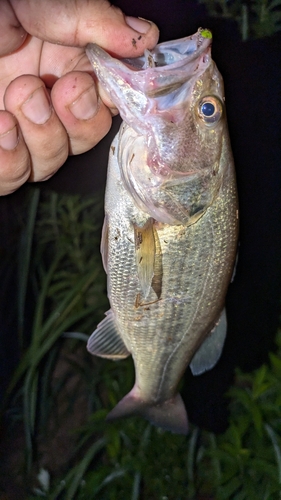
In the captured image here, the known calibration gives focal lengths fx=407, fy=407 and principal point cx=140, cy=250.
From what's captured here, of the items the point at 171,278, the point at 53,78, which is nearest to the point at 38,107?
the point at 53,78

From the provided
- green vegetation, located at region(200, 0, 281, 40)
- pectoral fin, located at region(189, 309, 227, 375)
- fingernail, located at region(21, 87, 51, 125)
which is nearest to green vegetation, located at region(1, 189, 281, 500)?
pectoral fin, located at region(189, 309, 227, 375)

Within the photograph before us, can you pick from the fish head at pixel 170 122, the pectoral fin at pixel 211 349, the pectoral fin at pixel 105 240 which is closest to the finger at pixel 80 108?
the fish head at pixel 170 122

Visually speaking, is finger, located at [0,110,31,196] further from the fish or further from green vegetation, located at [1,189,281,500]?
green vegetation, located at [1,189,281,500]

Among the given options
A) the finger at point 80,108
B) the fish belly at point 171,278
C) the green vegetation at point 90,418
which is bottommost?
the green vegetation at point 90,418

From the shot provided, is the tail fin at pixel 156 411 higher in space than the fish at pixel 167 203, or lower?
lower

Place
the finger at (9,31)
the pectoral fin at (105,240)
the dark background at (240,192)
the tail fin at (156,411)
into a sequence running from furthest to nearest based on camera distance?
A: the dark background at (240,192)
the tail fin at (156,411)
the pectoral fin at (105,240)
the finger at (9,31)

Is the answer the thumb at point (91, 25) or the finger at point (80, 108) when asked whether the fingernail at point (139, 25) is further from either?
the finger at point (80, 108)

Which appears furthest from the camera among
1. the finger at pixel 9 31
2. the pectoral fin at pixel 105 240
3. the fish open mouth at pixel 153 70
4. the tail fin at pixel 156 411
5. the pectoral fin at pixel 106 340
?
the tail fin at pixel 156 411
